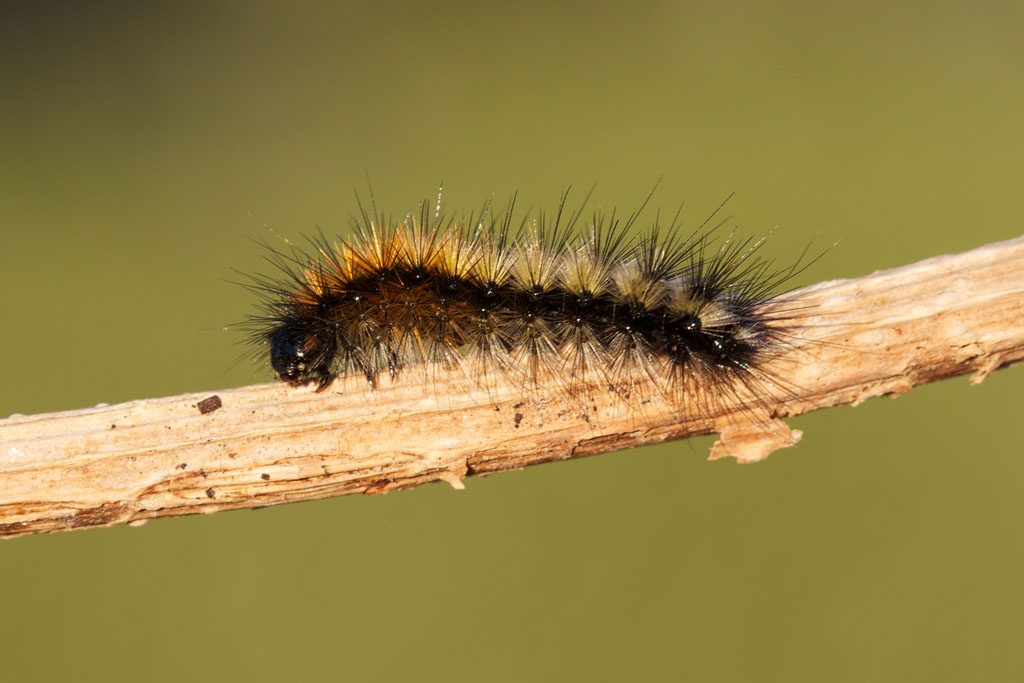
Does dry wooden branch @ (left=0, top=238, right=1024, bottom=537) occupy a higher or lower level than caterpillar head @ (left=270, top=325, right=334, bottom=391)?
lower

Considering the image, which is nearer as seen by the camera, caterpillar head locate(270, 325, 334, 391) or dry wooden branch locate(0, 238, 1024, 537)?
dry wooden branch locate(0, 238, 1024, 537)

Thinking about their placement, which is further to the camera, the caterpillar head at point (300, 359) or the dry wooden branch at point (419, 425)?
the caterpillar head at point (300, 359)

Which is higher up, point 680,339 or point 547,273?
point 547,273

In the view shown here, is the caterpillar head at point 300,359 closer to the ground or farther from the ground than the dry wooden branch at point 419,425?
farther from the ground

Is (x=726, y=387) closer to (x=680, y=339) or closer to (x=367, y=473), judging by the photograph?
(x=680, y=339)

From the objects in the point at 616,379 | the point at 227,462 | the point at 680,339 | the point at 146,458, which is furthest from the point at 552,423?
the point at 146,458
